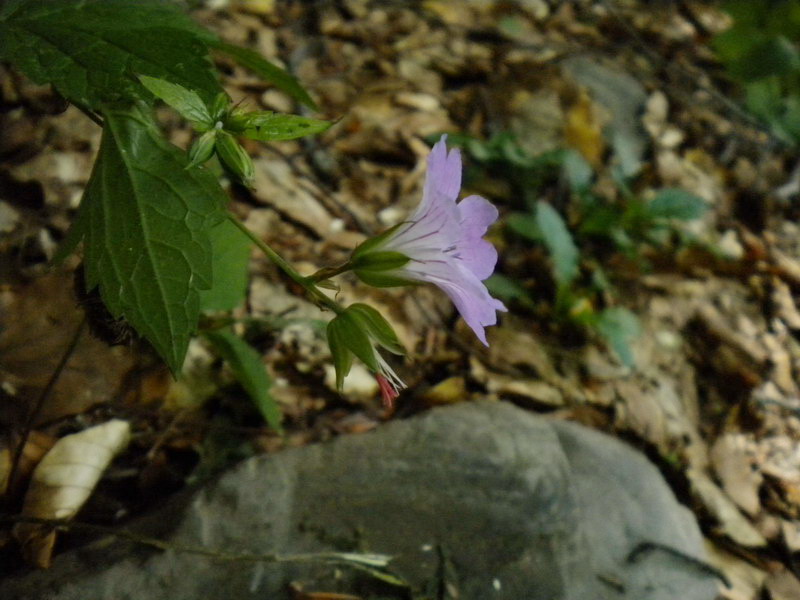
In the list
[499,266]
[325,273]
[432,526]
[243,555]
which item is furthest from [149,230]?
[499,266]

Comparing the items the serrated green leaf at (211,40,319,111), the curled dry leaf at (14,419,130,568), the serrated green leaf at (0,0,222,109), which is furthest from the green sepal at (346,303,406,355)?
the curled dry leaf at (14,419,130,568)

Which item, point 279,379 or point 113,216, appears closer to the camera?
point 113,216

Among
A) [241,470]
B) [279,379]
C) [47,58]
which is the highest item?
[47,58]

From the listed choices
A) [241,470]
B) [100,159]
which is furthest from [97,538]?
[100,159]

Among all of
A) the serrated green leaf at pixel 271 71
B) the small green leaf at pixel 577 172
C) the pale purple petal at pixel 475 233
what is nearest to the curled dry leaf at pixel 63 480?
the serrated green leaf at pixel 271 71

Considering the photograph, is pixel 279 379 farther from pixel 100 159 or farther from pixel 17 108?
pixel 17 108

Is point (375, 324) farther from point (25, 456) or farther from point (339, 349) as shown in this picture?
point (25, 456)

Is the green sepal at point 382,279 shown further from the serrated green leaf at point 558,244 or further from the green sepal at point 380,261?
the serrated green leaf at point 558,244
